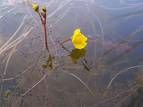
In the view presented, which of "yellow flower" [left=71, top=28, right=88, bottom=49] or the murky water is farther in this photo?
"yellow flower" [left=71, top=28, right=88, bottom=49]

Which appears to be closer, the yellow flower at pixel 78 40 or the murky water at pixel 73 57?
the murky water at pixel 73 57

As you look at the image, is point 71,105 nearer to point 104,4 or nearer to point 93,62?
point 93,62

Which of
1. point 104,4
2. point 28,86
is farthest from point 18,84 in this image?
point 104,4
